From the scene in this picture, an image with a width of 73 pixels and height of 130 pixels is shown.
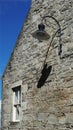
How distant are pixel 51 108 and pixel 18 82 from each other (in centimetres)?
255

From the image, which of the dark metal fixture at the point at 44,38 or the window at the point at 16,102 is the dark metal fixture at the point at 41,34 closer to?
the dark metal fixture at the point at 44,38

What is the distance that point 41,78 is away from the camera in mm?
9906

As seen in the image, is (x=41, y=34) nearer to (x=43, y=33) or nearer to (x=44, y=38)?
(x=43, y=33)

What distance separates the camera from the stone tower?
28.6 feet

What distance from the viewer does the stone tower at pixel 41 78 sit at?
873cm

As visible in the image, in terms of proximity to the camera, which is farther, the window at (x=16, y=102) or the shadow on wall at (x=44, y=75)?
the window at (x=16, y=102)

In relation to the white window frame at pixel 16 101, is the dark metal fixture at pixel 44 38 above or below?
above

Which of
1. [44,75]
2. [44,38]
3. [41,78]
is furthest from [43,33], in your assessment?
[41,78]

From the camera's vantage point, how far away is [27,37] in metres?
11.3

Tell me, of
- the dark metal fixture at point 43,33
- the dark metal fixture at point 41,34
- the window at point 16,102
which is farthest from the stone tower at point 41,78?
the dark metal fixture at point 41,34

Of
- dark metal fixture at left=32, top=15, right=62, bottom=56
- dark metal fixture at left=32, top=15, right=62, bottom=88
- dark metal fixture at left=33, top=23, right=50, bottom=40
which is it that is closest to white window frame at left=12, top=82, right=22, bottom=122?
dark metal fixture at left=32, top=15, right=62, bottom=88

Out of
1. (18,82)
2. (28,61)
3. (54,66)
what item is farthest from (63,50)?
(18,82)

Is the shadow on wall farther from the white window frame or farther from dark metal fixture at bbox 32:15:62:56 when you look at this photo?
the white window frame

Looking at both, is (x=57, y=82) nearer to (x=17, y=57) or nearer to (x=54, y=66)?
(x=54, y=66)
